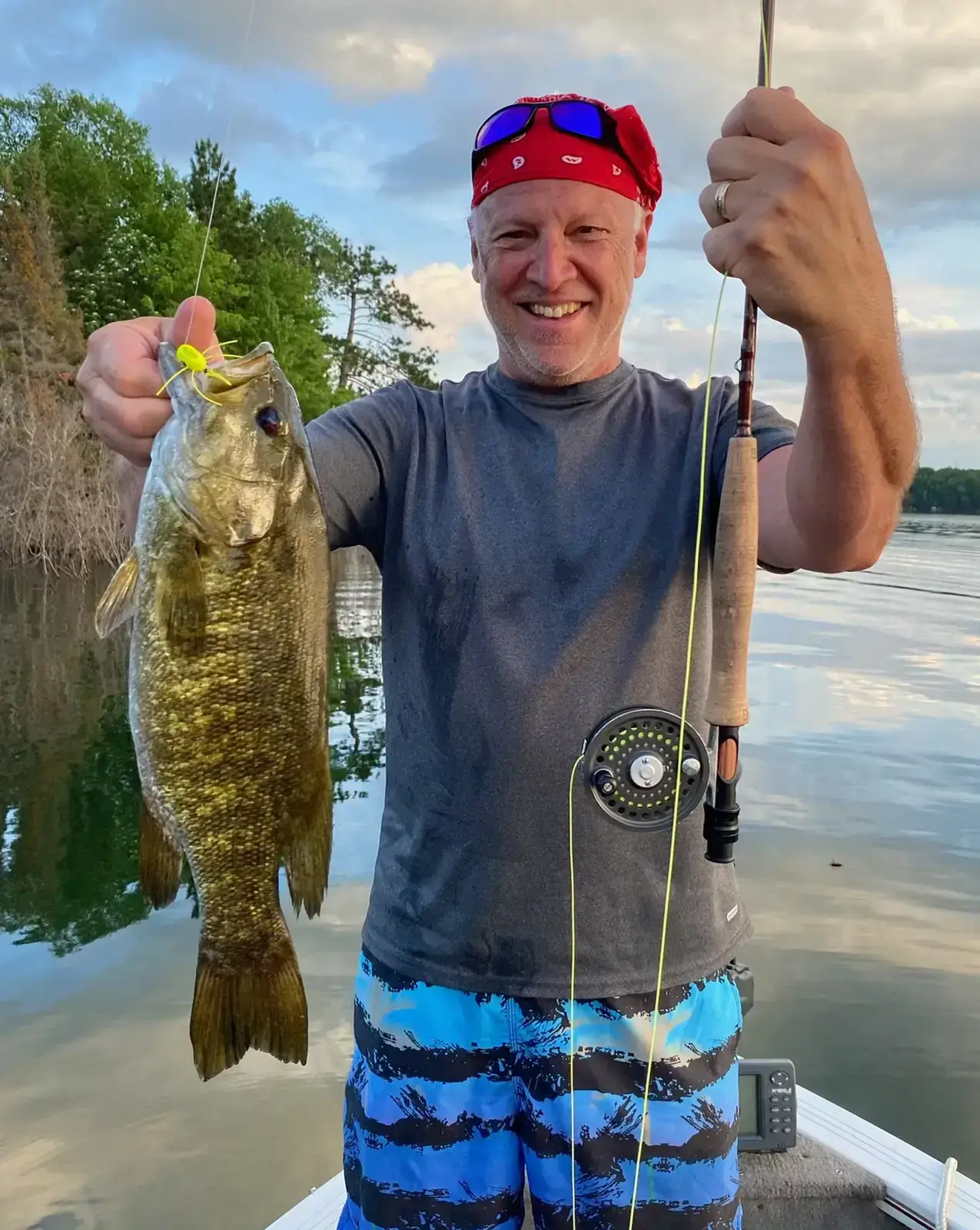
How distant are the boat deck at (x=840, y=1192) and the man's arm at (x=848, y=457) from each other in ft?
6.31

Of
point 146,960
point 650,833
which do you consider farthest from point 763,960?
point 650,833

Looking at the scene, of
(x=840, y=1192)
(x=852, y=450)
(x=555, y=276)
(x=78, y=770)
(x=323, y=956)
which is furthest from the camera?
(x=78, y=770)

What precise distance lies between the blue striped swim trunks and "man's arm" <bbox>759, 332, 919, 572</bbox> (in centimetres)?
88

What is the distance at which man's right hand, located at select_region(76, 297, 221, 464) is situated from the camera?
5.54 feet

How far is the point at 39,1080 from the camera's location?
4.25m

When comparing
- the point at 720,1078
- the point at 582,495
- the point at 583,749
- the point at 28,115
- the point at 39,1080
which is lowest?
the point at 39,1080

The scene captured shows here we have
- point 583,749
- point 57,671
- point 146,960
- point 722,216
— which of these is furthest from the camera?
point 57,671

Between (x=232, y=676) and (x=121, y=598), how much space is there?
0.24m

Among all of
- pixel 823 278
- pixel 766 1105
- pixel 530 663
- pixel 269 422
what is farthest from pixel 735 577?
pixel 766 1105

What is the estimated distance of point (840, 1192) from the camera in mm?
2801

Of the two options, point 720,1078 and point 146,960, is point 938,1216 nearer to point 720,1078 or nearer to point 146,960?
point 720,1078

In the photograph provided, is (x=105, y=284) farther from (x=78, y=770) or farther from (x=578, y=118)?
(x=578, y=118)

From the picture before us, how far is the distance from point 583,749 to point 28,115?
4537cm

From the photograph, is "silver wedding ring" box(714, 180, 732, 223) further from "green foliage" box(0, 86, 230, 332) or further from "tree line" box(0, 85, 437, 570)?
"green foliage" box(0, 86, 230, 332)
